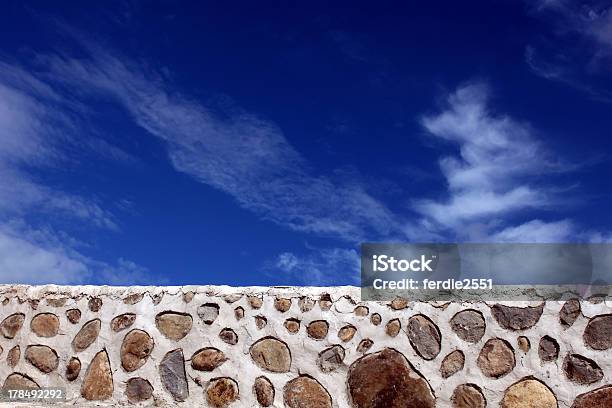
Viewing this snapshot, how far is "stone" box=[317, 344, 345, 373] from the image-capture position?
15.8 feet

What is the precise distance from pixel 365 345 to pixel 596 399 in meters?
1.55

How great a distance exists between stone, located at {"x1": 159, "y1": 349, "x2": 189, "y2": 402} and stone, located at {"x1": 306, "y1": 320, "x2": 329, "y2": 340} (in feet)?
3.24

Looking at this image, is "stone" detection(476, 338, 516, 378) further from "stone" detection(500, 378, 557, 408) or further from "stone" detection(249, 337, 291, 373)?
"stone" detection(249, 337, 291, 373)

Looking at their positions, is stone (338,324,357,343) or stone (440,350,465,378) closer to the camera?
stone (440,350,465,378)

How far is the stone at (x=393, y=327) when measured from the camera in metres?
4.79

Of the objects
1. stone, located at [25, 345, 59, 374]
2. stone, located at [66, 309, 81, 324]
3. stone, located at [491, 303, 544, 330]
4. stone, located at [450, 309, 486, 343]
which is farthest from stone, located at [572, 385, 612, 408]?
stone, located at [25, 345, 59, 374]

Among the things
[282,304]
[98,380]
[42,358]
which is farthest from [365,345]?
[42,358]

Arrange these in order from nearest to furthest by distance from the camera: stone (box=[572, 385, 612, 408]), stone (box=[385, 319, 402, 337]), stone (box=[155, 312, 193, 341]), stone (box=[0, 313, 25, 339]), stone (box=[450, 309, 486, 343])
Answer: stone (box=[572, 385, 612, 408])
stone (box=[450, 309, 486, 343])
stone (box=[385, 319, 402, 337])
stone (box=[155, 312, 193, 341])
stone (box=[0, 313, 25, 339])

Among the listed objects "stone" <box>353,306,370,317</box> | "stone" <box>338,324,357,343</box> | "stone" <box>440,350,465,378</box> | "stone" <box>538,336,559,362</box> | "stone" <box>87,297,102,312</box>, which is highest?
"stone" <box>87,297,102,312</box>

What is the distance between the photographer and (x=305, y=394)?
188 inches

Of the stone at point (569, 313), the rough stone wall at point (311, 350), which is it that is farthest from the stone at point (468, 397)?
the stone at point (569, 313)

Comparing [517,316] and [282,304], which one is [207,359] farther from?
[517,316]

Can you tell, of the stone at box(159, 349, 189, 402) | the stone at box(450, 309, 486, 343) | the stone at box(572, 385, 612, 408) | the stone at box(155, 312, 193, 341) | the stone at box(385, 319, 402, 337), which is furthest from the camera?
the stone at box(155, 312, 193, 341)

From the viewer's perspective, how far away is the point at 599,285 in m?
4.66
